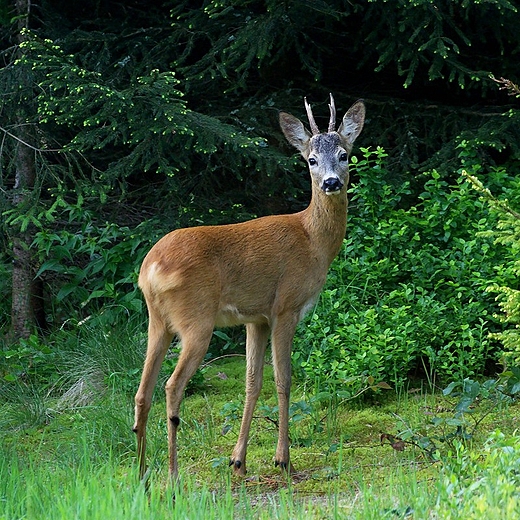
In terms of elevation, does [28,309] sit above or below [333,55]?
below

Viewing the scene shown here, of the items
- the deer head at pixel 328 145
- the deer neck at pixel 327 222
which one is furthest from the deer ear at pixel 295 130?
the deer neck at pixel 327 222

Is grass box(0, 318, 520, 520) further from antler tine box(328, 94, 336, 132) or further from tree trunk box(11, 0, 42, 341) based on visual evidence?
antler tine box(328, 94, 336, 132)

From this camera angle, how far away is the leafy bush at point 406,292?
7719 millimetres

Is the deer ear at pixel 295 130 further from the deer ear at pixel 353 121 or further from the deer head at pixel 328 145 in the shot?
the deer ear at pixel 353 121

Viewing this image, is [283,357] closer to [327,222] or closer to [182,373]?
[182,373]

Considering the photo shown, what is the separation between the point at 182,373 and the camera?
623 centimetres

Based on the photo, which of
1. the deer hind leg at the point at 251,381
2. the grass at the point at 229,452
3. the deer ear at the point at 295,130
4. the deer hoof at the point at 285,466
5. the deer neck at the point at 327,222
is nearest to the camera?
the grass at the point at 229,452

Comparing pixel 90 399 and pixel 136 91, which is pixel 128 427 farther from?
pixel 136 91

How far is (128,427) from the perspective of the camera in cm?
698

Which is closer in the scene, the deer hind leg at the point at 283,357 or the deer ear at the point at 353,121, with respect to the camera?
the deer hind leg at the point at 283,357

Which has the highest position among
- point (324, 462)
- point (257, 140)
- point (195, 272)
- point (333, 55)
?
point (333, 55)

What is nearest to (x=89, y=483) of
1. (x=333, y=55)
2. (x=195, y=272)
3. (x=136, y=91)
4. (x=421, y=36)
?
(x=195, y=272)

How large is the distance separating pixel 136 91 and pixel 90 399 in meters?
2.52

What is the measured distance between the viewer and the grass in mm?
4543
